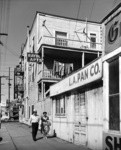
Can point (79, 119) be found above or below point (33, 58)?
below

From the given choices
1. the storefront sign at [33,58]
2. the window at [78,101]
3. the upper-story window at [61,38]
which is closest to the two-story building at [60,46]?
the upper-story window at [61,38]

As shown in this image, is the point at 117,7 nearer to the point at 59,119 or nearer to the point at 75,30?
the point at 59,119

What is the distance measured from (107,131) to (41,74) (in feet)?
53.6

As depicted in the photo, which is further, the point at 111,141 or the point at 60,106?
the point at 60,106

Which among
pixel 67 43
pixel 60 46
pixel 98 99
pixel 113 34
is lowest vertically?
pixel 98 99

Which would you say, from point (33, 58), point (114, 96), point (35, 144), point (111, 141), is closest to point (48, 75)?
point (33, 58)

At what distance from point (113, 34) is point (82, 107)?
4.49m

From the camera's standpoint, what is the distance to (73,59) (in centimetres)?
2784

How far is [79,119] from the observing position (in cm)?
1304

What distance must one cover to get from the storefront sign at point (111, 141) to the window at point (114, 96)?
25 cm

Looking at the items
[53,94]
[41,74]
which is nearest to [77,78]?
[53,94]

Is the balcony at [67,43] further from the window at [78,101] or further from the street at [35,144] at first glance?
the window at [78,101]

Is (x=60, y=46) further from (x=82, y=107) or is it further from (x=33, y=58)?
(x=82, y=107)

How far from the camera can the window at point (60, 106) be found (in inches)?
625
